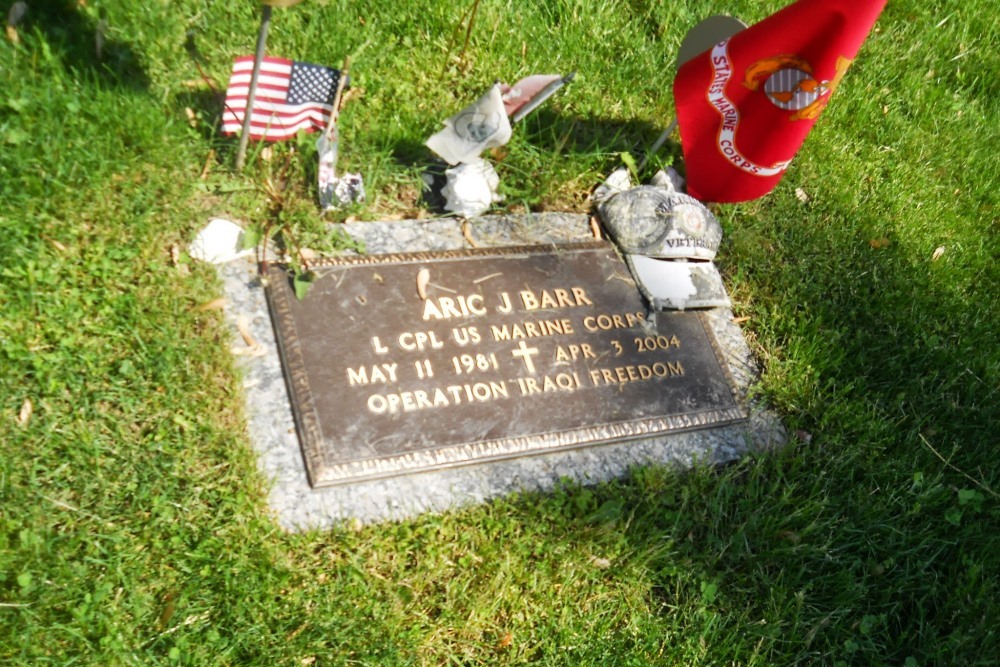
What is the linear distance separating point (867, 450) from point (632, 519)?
100 cm

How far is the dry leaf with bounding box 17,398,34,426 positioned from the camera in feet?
8.15

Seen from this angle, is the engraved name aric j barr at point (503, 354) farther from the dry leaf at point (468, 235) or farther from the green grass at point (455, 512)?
the green grass at point (455, 512)

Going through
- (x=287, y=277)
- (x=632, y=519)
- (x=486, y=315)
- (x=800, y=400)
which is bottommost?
(x=632, y=519)

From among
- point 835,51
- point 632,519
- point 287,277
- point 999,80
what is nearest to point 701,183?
point 835,51

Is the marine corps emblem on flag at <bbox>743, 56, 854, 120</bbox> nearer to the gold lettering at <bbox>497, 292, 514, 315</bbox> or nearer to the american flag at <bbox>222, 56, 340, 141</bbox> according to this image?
the gold lettering at <bbox>497, 292, 514, 315</bbox>

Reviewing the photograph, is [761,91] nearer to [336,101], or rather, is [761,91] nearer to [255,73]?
[336,101]

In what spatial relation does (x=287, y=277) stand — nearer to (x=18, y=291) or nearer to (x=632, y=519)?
(x=18, y=291)

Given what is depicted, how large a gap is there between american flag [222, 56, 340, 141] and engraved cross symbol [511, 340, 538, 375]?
1.10 m

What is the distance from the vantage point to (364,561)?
254 cm

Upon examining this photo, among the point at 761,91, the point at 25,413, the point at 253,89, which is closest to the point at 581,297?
the point at 761,91

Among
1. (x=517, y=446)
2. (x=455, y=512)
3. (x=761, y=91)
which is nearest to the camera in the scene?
(x=455, y=512)

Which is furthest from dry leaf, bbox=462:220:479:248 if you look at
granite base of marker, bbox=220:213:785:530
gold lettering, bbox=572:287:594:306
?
gold lettering, bbox=572:287:594:306

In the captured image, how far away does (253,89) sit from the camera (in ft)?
9.57

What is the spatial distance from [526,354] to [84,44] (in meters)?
1.97
